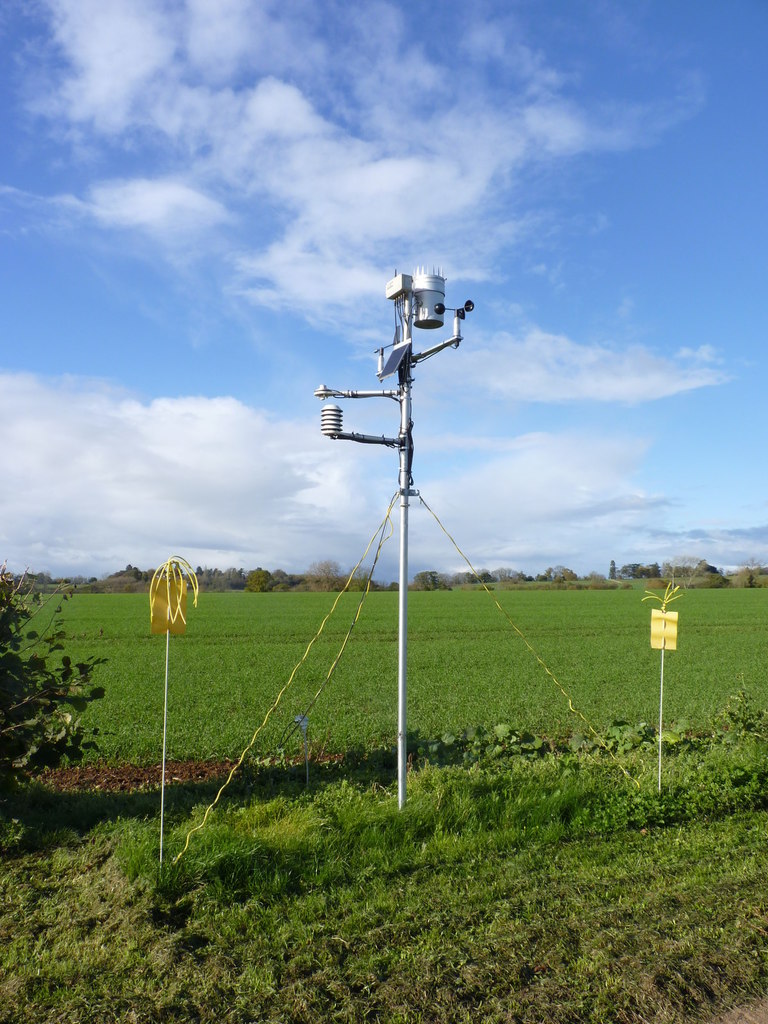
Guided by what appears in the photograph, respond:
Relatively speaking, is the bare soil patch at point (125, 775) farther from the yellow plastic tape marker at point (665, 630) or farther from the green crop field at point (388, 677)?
the yellow plastic tape marker at point (665, 630)

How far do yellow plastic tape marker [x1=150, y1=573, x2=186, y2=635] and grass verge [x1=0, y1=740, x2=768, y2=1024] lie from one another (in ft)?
4.94

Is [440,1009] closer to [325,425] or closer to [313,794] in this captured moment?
[313,794]

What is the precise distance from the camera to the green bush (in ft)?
19.4

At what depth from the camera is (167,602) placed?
17.5ft

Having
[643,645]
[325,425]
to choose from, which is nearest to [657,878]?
[325,425]

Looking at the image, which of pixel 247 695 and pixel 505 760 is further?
pixel 247 695

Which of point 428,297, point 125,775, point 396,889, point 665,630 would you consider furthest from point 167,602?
point 665,630

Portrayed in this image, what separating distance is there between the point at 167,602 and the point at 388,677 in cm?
1237

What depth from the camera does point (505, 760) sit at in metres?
8.05

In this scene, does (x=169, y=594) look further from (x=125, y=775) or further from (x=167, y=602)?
(x=125, y=775)

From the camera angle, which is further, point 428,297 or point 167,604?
point 428,297

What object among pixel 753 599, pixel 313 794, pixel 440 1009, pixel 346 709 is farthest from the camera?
pixel 753 599

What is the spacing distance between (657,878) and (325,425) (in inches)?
168

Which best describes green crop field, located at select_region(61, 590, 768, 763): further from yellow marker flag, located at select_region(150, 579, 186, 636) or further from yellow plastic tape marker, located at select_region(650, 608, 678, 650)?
yellow plastic tape marker, located at select_region(650, 608, 678, 650)
